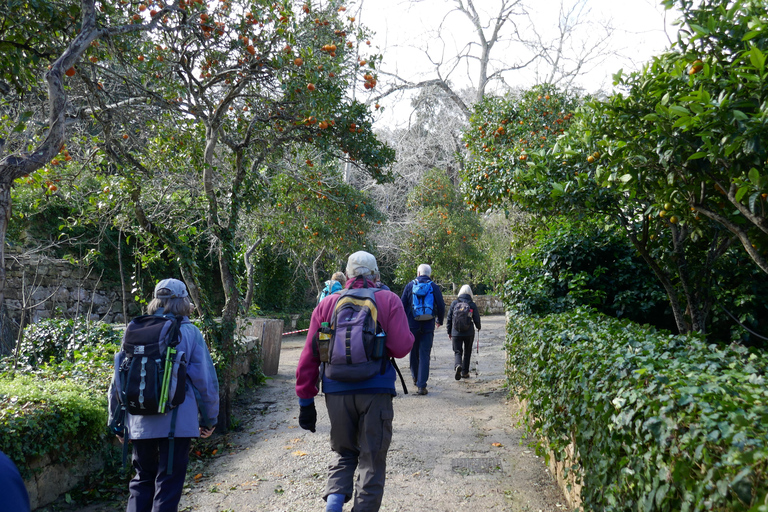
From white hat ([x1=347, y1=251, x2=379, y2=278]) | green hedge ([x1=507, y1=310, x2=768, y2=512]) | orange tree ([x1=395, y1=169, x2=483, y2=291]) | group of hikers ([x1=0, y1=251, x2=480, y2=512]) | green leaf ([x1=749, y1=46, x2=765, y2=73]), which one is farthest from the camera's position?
orange tree ([x1=395, y1=169, x2=483, y2=291])

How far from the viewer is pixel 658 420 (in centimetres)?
221

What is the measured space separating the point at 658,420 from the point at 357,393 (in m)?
1.77

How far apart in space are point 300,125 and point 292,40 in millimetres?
1212

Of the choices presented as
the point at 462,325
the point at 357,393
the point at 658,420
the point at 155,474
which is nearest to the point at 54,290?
the point at 462,325

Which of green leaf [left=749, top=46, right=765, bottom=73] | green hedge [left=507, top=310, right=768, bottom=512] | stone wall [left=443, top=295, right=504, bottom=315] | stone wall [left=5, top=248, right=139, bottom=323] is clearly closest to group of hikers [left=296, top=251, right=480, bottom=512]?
green hedge [left=507, top=310, right=768, bottom=512]

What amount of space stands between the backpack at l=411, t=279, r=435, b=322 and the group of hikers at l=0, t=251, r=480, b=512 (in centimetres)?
402

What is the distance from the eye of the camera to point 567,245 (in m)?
8.06

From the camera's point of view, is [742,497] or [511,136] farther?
[511,136]

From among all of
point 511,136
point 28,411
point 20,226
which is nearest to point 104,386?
point 28,411

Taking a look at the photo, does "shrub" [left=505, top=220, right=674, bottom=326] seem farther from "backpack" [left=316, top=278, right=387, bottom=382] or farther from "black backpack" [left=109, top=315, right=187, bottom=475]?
"black backpack" [left=109, top=315, right=187, bottom=475]

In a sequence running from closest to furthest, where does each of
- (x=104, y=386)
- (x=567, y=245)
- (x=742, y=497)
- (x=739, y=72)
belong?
(x=742, y=497) < (x=739, y=72) < (x=104, y=386) < (x=567, y=245)

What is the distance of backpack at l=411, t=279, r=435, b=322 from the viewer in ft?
25.0

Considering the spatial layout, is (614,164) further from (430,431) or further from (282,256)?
(282,256)

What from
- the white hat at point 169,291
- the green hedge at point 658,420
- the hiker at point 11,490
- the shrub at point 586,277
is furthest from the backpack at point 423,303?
the hiker at point 11,490
